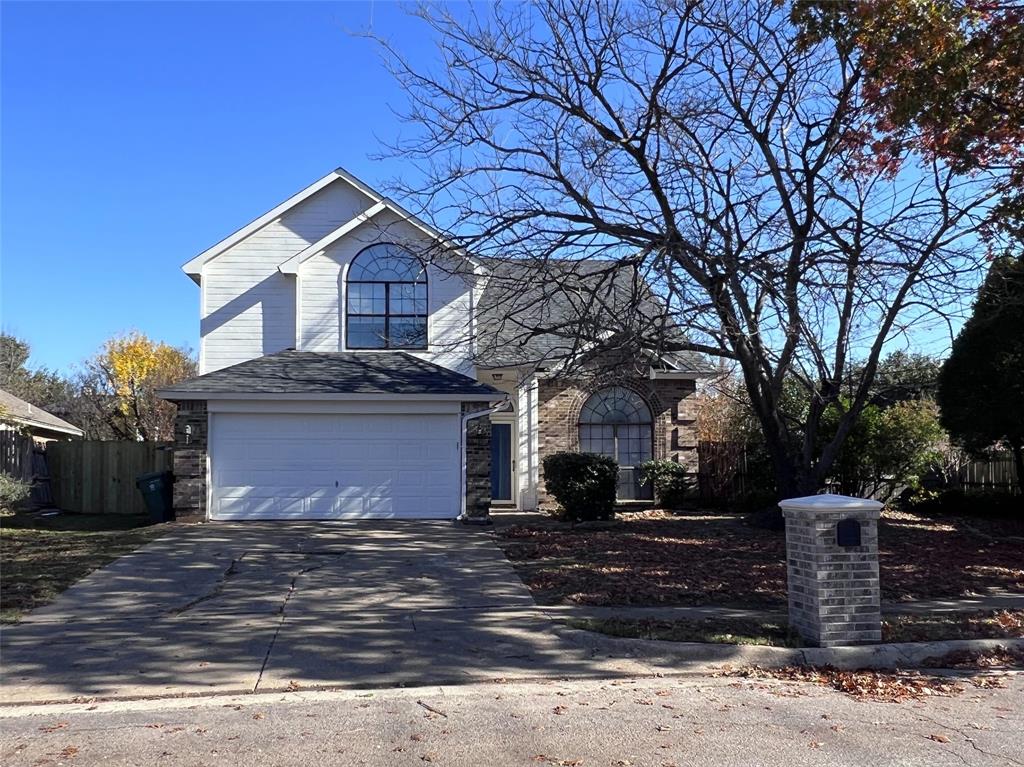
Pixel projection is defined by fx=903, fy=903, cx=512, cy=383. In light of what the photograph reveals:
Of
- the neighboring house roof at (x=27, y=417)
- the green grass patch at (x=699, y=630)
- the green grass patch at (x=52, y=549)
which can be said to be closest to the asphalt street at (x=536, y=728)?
the green grass patch at (x=699, y=630)

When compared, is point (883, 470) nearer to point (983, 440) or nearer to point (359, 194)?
point (983, 440)

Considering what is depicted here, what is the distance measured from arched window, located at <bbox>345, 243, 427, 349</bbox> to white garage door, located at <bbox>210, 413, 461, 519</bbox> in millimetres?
2200

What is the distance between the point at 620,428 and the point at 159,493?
1005 cm

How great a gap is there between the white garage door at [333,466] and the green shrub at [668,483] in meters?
5.36

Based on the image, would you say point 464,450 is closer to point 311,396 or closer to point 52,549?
point 311,396

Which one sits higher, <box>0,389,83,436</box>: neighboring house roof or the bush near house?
<box>0,389,83,436</box>: neighboring house roof

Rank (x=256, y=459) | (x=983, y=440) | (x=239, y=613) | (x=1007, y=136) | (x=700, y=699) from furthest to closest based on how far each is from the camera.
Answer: (x=983, y=440), (x=256, y=459), (x=1007, y=136), (x=239, y=613), (x=700, y=699)

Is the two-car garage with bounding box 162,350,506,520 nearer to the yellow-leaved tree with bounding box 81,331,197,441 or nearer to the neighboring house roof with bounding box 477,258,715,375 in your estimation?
the neighboring house roof with bounding box 477,258,715,375

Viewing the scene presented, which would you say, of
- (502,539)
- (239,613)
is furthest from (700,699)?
(502,539)

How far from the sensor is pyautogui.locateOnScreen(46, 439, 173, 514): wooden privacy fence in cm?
1988

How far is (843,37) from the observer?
1129 cm

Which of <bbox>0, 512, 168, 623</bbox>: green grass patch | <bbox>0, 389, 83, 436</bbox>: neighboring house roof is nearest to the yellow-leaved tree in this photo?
<bbox>0, 389, 83, 436</bbox>: neighboring house roof

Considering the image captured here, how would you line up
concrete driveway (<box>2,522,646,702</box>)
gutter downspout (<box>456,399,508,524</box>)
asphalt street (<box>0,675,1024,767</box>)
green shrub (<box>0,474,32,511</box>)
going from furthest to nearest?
gutter downspout (<box>456,399,508,524</box>) → green shrub (<box>0,474,32,511</box>) → concrete driveway (<box>2,522,646,702</box>) → asphalt street (<box>0,675,1024,767</box>)

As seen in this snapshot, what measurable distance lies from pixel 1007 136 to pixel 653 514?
407 inches
